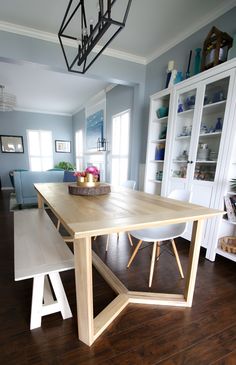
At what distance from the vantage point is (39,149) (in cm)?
658

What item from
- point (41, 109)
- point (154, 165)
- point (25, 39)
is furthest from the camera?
point (41, 109)

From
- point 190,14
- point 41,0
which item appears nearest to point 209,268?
point 190,14

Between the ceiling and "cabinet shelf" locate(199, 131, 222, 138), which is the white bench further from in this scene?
the ceiling

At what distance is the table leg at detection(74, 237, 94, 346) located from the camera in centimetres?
86

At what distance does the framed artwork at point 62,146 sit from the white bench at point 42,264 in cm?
590

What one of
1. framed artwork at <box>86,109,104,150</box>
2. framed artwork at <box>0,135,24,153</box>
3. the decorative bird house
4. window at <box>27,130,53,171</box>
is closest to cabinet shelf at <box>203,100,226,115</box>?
the decorative bird house

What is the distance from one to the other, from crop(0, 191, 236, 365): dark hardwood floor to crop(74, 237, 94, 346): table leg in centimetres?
13

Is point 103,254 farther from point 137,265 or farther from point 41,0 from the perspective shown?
point 41,0

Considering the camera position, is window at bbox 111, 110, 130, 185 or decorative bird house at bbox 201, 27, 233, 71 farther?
window at bbox 111, 110, 130, 185

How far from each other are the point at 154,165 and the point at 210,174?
995 millimetres

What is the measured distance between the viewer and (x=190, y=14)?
6.79ft

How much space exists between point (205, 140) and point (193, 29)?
57.9 inches

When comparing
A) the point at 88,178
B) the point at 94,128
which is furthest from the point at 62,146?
the point at 88,178

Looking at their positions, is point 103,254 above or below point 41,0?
below
